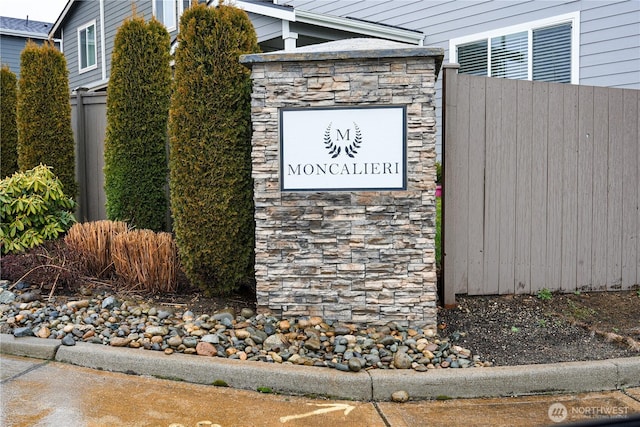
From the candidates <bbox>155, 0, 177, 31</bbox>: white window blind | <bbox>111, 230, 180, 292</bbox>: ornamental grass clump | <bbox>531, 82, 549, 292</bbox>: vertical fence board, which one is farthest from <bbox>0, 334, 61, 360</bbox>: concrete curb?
<bbox>155, 0, 177, 31</bbox>: white window blind

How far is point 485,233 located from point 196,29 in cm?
316

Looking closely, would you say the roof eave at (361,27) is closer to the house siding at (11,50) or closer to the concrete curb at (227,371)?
the concrete curb at (227,371)

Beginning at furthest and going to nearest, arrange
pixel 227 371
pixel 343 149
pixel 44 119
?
pixel 44 119
pixel 343 149
pixel 227 371

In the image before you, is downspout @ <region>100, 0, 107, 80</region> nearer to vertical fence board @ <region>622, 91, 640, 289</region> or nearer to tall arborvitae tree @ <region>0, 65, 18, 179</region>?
tall arborvitae tree @ <region>0, 65, 18, 179</region>

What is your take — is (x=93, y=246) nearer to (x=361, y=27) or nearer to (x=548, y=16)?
(x=361, y=27)

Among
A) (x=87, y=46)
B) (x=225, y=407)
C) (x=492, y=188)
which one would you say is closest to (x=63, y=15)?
(x=87, y=46)

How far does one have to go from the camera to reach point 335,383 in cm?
361

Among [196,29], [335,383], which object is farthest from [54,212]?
[335,383]

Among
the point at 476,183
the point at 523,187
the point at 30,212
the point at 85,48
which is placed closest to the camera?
the point at 476,183

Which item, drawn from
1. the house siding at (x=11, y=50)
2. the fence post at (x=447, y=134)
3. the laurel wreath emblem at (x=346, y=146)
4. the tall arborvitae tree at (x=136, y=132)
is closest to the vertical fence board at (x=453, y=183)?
the fence post at (x=447, y=134)

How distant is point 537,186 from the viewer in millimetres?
5328

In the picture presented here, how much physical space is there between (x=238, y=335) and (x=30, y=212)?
3.39 m

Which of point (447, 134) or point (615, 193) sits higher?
point (447, 134)

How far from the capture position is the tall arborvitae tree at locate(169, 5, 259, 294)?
4.82m
